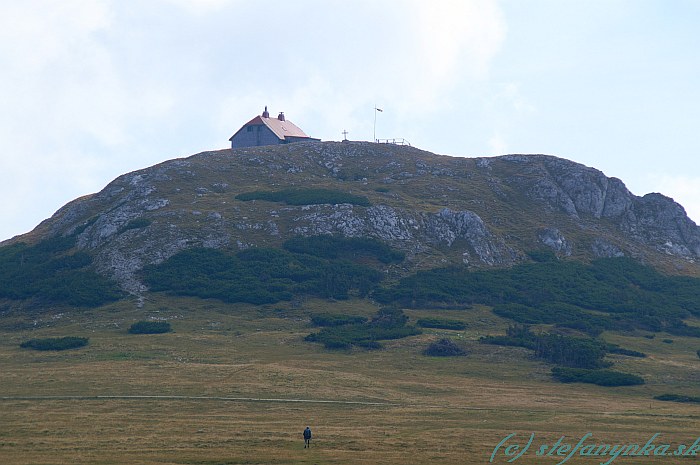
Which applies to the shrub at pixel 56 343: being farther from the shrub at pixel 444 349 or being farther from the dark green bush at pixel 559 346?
the dark green bush at pixel 559 346

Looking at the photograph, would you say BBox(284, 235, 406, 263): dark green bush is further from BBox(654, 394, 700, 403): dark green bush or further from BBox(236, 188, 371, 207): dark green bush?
BBox(654, 394, 700, 403): dark green bush

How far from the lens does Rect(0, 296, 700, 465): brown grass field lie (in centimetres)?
5447

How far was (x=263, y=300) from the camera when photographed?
12362 cm

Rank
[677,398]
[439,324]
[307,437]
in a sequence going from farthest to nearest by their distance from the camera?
[439,324] < [677,398] < [307,437]

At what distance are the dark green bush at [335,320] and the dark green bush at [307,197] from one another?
37.4 meters

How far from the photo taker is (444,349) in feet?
334

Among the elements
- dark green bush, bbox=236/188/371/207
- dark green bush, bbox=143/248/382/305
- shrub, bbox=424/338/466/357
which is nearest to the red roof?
dark green bush, bbox=236/188/371/207

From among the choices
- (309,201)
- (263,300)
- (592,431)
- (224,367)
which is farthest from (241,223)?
(592,431)

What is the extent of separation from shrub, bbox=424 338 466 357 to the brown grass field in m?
1.37

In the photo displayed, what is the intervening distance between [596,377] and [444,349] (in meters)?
18.0

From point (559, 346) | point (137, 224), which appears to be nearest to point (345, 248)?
point (137, 224)

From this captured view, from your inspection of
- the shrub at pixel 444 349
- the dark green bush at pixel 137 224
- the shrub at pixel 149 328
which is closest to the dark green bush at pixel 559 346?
the shrub at pixel 444 349

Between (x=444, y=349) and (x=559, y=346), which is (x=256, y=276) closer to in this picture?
(x=444, y=349)

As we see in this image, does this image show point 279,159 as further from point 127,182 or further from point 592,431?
point 592,431
